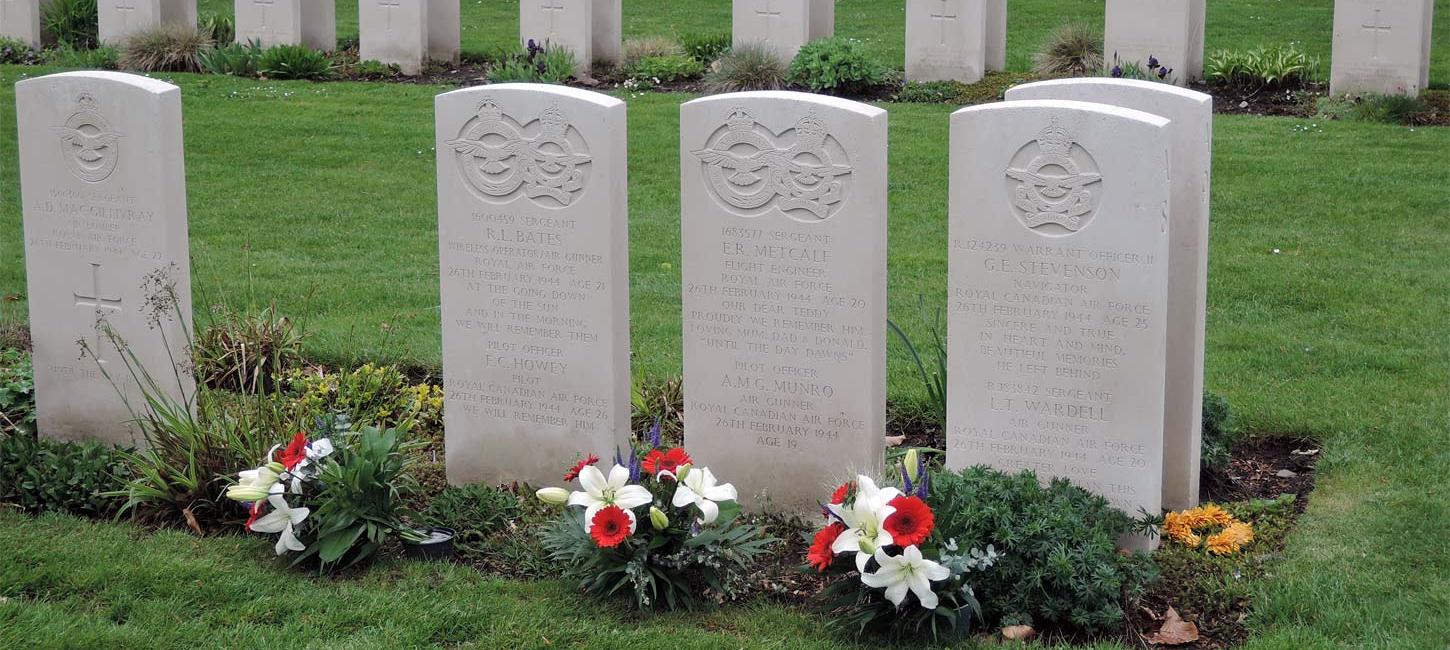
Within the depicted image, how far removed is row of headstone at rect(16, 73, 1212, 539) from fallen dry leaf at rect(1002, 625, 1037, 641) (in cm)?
87

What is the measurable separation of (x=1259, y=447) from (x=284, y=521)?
4478mm

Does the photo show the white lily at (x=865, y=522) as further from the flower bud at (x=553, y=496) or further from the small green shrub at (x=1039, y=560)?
the flower bud at (x=553, y=496)

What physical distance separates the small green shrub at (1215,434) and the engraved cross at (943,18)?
10.5 meters

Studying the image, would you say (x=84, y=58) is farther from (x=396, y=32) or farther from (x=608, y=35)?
(x=608, y=35)

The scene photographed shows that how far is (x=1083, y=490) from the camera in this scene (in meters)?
5.93

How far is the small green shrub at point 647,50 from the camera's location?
18.6 m

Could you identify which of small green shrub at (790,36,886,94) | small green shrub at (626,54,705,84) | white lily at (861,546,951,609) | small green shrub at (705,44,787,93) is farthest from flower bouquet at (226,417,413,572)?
small green shrub at (626,54,705,84)

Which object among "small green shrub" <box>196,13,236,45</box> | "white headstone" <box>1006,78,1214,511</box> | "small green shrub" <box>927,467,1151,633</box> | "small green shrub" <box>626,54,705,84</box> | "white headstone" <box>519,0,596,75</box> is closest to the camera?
"small green shrub" <box>927,467,1151,633</box>

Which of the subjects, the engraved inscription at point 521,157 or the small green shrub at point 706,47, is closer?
the engraved inscription at point 521,157

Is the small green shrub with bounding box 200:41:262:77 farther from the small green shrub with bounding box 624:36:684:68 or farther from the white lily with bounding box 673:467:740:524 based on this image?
the white lily with bounding box 673:467:740:524

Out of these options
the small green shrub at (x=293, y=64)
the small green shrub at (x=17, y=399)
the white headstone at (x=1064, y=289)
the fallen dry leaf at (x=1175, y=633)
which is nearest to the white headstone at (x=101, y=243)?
the small green shrub at (x=17, y=399)

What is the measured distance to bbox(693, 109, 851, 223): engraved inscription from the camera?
19.9 feet

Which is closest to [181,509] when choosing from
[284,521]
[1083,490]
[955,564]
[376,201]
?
[284,521]

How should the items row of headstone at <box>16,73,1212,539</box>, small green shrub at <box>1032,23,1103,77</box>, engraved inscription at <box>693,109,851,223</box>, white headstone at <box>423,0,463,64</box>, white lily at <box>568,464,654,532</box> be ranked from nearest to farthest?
white lily at <box>568,464,654,532</box>, row of headstone at <box>16,73,1212,539</box>, engraved inscription at <box>693,109,851,223</box>, small green shrub at <box>1032,23,1103,77</box>, white headstone at <box>423,0,463,64</box>
